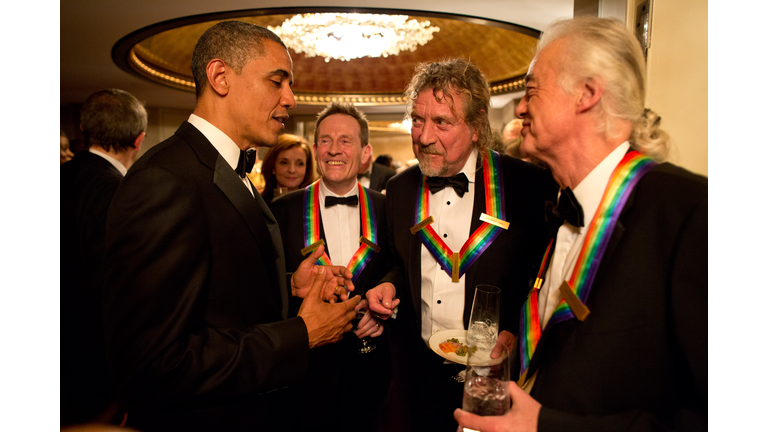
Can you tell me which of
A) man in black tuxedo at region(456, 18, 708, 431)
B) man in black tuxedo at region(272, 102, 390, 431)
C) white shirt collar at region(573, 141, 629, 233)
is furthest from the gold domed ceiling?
white shirt collar at region(573, 141, 629, 233)

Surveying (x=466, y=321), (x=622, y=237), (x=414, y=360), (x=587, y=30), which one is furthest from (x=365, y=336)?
(x=587, y=30)

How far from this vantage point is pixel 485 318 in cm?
134

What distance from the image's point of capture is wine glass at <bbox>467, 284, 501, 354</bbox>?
1329 mm

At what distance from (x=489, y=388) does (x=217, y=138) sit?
114 centimetres

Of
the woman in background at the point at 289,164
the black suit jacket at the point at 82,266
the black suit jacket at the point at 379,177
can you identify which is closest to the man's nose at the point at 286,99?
the black suit jacket at the point at 82,266

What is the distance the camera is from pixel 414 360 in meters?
2.11

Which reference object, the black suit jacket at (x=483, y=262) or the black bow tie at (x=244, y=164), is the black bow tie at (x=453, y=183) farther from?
the black bow tie at (x=244, y=164)

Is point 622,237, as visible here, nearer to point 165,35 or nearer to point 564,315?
point 564,315

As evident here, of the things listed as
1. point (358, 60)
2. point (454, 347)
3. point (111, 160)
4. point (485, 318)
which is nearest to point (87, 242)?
point (111, 160)

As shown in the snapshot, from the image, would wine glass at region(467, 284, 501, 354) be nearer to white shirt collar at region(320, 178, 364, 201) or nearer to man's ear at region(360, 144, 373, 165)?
white shirt collar at region(320, 178, 364, 201)

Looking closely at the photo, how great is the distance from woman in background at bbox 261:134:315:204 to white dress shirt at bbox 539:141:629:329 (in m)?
2.82

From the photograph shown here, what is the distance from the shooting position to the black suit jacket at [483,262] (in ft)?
6.33

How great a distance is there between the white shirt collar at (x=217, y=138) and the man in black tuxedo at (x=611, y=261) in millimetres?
Result: 994

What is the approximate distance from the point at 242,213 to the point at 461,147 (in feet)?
3.69
